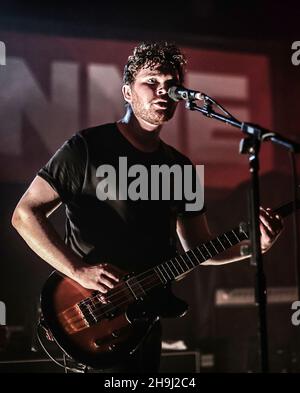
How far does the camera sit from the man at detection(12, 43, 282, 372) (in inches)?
82.2

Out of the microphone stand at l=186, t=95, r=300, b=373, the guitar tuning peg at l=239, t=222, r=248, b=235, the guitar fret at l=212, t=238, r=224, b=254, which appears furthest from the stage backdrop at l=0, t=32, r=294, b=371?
the microphone stand at l=186, t=95, r=300, b=373

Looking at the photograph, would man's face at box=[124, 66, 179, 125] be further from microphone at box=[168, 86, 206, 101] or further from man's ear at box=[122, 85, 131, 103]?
microphone at box=[168, 86, 206, 101]

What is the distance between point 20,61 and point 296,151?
2007mm

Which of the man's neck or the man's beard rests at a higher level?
the man's beard

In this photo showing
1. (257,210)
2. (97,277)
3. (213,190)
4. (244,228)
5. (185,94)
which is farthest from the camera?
(213,190)

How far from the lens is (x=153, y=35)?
3.51m

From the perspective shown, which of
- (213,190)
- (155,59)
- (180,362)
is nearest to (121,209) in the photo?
(155,59)

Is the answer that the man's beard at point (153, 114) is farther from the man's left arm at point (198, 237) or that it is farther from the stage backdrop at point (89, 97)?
the stage backdrop at point (89, 97)

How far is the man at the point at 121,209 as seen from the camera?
2088 mm

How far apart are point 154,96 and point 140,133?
0.16 meters

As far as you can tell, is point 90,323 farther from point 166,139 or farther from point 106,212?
point 166,139

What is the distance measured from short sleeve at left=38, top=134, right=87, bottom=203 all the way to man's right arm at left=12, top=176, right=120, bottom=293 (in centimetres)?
3

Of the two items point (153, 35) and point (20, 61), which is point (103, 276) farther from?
point (153, 35)

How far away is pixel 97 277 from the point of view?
205 centimetres
